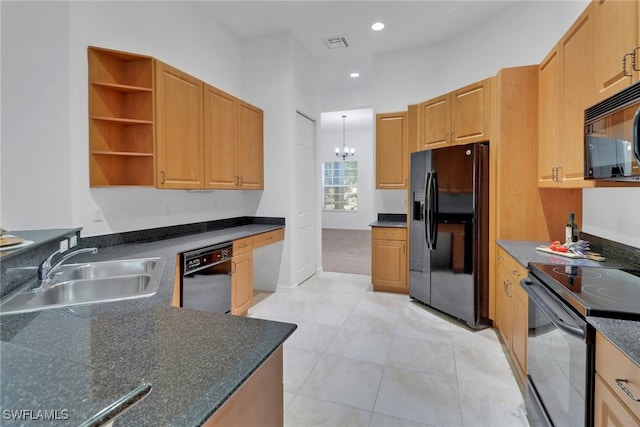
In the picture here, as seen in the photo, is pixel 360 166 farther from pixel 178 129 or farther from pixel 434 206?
pixel 178 129

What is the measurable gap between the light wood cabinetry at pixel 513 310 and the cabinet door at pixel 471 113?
3.86 ft

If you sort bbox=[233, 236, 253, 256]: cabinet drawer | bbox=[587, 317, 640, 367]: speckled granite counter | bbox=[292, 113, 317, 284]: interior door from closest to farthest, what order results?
bbox=[587, 317, 640, 367]: speckled granite counter < bbox=[233, 236, 253, 256]: cabinet drawer < bbox=[292, 113, 317, 284]: interior door

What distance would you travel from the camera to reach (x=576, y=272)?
169 cm

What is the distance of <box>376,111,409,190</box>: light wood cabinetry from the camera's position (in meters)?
4.20

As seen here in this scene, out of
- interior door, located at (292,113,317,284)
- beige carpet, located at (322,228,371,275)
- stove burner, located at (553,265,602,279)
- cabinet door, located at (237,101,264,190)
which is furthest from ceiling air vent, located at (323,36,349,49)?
stove burner, located at (553,265,602,279)

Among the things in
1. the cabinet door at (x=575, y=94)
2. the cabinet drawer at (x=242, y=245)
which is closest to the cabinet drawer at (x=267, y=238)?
the cabinet drawer at (x=242, y=245)

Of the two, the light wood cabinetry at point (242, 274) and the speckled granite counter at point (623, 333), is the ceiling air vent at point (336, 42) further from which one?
the speckled granite counter at point (623, 333)

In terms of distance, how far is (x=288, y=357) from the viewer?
8.31 feet

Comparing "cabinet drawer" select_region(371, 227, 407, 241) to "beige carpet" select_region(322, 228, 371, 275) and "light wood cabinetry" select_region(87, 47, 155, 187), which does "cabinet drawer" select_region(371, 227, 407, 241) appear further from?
"light wood cabinetry" select_region(87, 47, 155, 187)

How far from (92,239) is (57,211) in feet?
0.99

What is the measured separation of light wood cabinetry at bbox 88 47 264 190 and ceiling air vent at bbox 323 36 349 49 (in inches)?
77.5

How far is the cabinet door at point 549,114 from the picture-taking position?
222 centimetres

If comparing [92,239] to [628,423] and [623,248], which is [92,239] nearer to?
[628,423]

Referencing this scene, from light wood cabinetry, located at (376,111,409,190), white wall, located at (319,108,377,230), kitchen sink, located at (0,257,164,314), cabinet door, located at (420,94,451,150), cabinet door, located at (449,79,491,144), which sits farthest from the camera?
white wall, located at (319,108,377,230)
